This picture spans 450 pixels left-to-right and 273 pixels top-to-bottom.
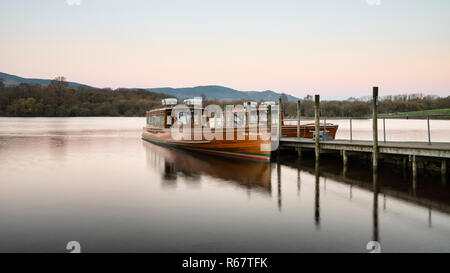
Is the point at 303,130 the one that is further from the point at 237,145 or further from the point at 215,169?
the point at 215,169

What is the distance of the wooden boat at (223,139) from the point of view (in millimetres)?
16594

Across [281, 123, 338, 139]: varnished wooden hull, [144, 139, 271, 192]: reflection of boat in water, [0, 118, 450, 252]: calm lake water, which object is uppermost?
[281, 123, 338, 139]: varnished wooden hull

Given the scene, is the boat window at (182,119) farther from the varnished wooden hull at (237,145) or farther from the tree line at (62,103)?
the tree line at (62,103)

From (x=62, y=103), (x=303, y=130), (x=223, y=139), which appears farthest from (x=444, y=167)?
(x=62, y=103)

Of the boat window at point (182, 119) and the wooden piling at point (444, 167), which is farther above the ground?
the boat window at point (182, 119)

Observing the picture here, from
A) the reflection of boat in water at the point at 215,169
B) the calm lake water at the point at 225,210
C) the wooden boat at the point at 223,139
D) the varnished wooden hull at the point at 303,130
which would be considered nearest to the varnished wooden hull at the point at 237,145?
the wooden boat at the point at 223,139

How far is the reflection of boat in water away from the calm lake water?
53 millimetres

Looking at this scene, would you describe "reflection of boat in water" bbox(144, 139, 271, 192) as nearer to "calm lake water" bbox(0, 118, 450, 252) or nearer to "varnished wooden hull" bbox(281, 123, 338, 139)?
"calm lake water" bbox(0, 118, 450, 252)

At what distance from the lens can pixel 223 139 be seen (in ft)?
59.5

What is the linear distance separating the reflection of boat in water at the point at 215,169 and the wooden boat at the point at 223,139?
0.47 metres

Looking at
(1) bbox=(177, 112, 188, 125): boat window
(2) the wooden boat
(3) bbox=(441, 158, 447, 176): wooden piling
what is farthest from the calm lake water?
(1) bbox=(177, 112, 188, 125): boat window

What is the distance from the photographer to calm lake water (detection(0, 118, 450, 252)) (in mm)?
6504

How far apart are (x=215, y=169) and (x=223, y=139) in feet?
9.37
